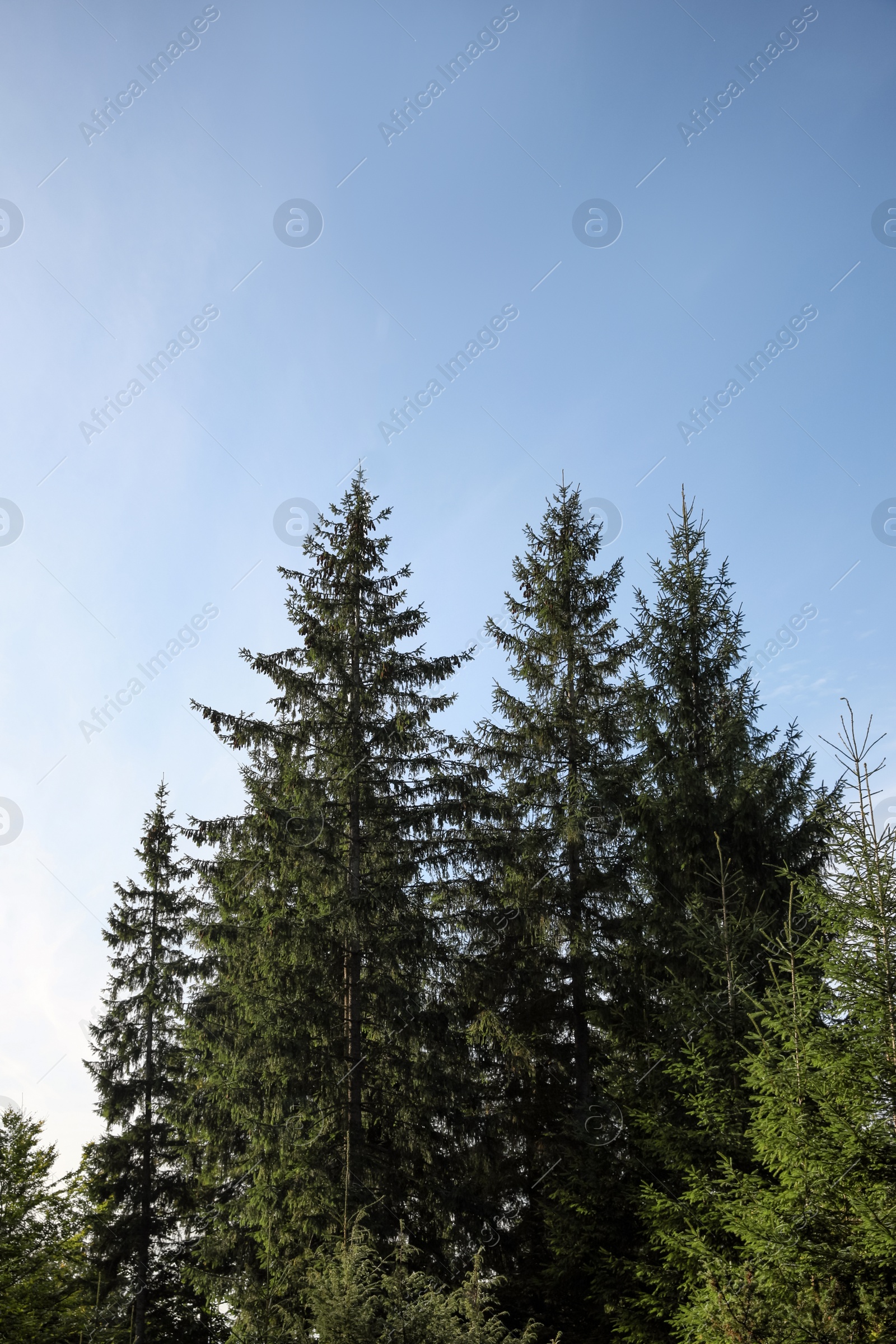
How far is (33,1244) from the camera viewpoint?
14055mm

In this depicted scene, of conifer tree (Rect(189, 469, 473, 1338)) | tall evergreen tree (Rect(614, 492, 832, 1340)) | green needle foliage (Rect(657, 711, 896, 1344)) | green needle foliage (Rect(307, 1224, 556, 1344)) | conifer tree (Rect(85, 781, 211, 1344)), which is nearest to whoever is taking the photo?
green needle foliage (Rect(657, 711, 896, 1344))

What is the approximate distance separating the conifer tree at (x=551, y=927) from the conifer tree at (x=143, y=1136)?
8504mm

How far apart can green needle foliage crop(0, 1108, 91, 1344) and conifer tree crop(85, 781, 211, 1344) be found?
14.5 feet

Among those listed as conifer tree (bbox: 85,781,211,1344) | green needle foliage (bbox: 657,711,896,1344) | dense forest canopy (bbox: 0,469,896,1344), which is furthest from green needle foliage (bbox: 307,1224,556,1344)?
conifer tree (bbox: 85,781,211,1344)

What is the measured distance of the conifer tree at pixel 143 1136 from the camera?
68.8ft

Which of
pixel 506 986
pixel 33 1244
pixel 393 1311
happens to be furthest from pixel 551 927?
pixel 33 1244

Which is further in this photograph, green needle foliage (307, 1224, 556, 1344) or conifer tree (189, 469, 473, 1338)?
conifer tree (189, 469, 473, 1338)

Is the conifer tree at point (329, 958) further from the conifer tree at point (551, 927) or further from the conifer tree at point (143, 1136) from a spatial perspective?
the conifer tree at point (143, 1136)

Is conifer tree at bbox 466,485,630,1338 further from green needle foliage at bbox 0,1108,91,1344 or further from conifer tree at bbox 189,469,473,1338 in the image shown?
green needle foliage at bbox 0,1108,91,1344

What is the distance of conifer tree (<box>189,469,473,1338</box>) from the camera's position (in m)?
13.4

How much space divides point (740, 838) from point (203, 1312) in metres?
17.7

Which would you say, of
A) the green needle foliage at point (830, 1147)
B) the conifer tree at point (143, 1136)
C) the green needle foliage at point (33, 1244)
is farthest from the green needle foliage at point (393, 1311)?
the conifer tree at point (143, 1136)

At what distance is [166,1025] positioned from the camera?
23094 mm

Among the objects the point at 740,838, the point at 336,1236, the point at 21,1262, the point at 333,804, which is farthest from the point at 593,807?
the point at 21,1262
